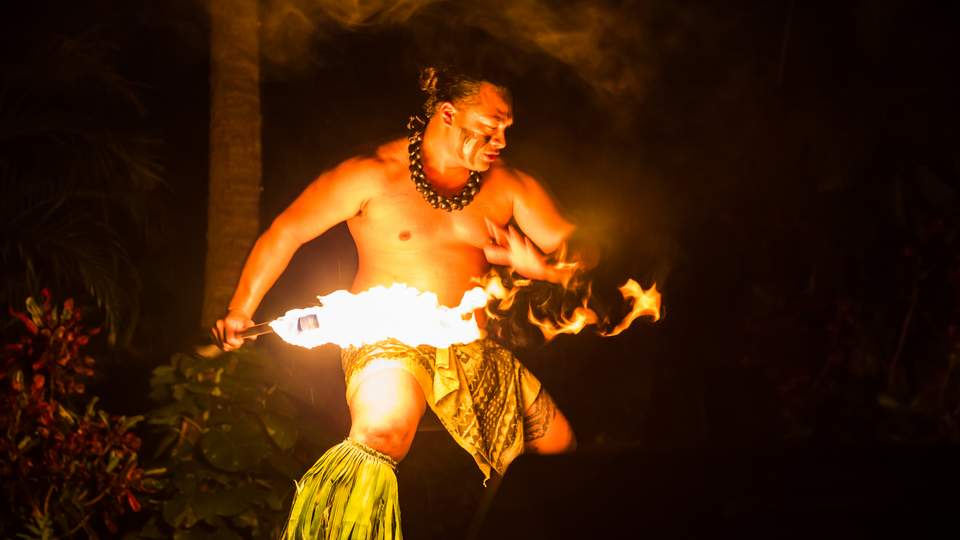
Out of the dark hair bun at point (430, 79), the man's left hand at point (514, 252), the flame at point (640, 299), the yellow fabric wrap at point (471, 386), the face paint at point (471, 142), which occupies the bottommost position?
the yellow fabric wrap at point (471, 386)

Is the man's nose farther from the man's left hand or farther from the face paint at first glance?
the man's left hand

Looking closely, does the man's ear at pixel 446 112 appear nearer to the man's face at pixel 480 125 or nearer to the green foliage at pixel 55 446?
the man's face at pixel 480 125

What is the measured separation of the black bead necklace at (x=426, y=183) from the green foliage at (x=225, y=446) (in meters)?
1.08

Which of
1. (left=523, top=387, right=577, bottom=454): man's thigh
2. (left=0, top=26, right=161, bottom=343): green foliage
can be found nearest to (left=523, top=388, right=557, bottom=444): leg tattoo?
(left=523, top=387, right=577, bottom=454): man's thigh

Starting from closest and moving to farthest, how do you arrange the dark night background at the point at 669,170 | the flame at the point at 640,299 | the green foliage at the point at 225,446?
the green foliage at the point at 225,446
the flame at the point at 640,299
the dark night background at the point at 669,170

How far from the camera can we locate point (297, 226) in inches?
153

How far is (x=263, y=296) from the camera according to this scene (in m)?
3.96

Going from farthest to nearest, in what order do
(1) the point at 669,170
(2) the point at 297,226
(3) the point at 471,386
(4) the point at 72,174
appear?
(1) the point at 669,170 → (4) the point at 72,174 → (2) the point at 297,226 → (3) the point at 471,386

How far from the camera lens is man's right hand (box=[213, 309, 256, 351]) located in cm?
382

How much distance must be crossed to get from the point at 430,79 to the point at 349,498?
146 centimetres

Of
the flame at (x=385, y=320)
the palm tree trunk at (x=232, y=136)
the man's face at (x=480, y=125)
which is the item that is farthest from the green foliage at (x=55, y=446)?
the man's face at (x=480, y=125)

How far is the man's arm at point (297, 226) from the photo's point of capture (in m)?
3.82

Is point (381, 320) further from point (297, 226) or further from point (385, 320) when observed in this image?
point (297, 226)

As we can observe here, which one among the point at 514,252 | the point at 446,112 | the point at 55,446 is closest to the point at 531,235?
the point at 514,252
